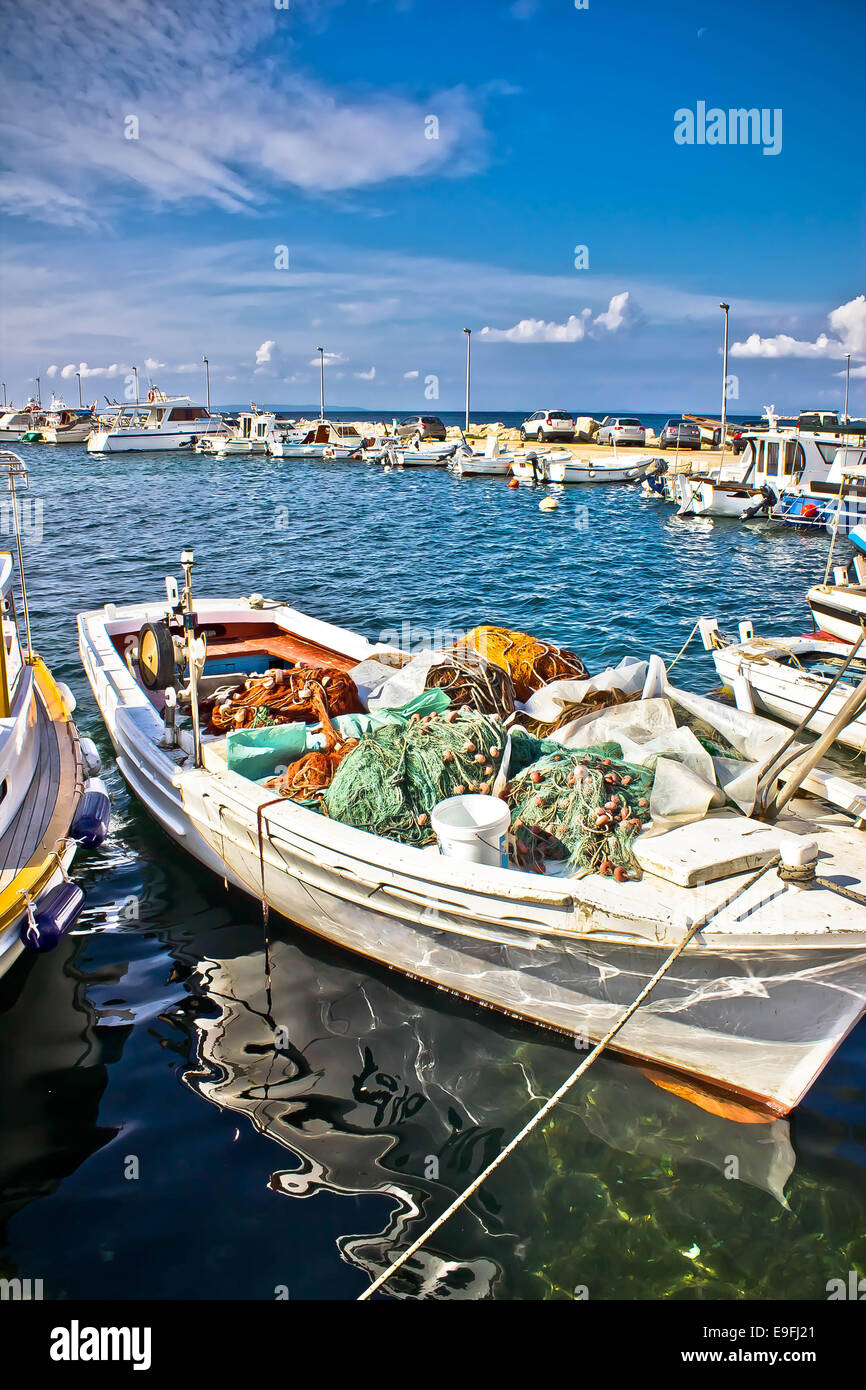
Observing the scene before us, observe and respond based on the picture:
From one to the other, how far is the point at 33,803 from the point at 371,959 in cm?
304

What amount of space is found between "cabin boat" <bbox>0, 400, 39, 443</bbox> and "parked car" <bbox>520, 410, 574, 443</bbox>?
52581mm

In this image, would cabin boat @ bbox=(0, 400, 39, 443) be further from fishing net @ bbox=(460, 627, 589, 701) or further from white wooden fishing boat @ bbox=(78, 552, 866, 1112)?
white wooden fishing boat @ bbox=(78, 552, 866, 1112)

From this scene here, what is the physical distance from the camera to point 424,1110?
5.08 metres

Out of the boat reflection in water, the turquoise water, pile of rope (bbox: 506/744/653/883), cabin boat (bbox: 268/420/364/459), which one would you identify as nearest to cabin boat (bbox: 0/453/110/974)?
the turquoise water

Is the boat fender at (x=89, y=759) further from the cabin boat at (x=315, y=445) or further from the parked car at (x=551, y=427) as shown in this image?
the parked car at (x=551, y=427)

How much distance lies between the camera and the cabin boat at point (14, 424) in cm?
8968

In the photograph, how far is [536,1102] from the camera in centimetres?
511

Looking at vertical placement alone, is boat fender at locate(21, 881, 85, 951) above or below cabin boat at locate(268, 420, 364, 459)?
below

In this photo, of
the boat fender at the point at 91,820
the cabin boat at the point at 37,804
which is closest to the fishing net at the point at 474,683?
the boat fender at the point at 91,820

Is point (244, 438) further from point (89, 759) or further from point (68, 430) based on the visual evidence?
point (89, 759)

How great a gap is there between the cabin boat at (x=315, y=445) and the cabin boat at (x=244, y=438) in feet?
3.38

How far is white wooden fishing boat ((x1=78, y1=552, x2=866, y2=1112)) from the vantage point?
14.9 feet

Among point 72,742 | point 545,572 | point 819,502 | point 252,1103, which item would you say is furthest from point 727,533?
point 252,1103

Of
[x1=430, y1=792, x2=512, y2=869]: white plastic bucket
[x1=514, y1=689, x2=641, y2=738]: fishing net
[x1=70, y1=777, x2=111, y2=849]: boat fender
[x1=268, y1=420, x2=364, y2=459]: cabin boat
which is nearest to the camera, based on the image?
[x1=430, y1=792, x2=512, y2=869]: white plastic bucket
